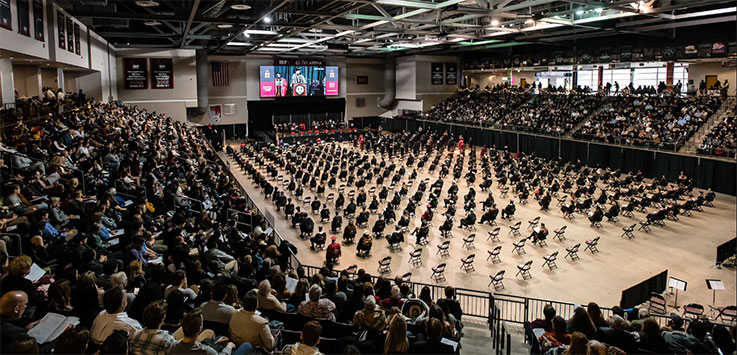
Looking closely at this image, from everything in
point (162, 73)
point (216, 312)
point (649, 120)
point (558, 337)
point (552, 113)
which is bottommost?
point (558, 337)

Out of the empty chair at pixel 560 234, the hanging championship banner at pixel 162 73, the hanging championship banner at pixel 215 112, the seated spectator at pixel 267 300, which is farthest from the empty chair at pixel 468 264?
the hanging championship banner at pixel 215 112

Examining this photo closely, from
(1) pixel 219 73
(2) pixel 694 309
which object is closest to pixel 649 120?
(2) pixel 694 309

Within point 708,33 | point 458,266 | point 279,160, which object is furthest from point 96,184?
point 708,33

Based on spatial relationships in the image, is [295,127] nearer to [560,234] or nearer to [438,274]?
[560,234]

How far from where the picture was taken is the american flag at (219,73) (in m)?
46.1

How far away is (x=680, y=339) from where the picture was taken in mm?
6629

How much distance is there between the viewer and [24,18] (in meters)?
12.5

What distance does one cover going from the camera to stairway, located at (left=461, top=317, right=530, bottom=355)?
848 cm

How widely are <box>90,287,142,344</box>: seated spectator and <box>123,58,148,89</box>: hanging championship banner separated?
35.5m

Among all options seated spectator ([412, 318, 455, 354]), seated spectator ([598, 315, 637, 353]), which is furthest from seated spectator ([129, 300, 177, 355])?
seated spectator ([598, 315, 637, 353])

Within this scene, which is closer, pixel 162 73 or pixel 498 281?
pixel 498 281

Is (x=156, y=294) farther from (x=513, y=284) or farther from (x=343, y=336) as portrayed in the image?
(x=513, y=284)

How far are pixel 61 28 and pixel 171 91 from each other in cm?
2090

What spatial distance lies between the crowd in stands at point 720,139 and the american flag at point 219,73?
127 ft
